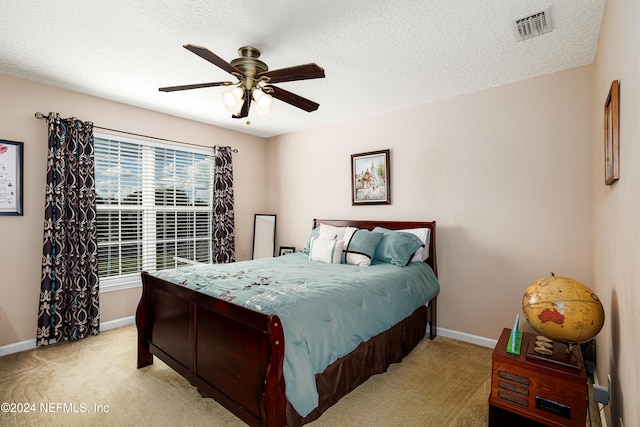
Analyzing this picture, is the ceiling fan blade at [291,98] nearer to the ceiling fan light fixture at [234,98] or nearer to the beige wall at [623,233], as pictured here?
the ceiling fan light fixture at [234,98]

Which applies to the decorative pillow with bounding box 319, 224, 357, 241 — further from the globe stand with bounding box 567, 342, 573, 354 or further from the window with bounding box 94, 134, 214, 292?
the globe stand with bounding box 567, 342, 573, 354

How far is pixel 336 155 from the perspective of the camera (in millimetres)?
4398

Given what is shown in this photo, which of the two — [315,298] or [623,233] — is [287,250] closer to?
[315,298]

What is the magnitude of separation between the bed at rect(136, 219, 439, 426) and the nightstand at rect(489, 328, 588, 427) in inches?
32.6

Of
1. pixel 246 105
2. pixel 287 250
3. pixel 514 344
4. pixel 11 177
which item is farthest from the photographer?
pixel 287 250

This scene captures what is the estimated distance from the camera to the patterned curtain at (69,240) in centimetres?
307

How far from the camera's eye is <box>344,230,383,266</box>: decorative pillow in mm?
3221

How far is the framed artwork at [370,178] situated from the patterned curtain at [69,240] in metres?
2.95

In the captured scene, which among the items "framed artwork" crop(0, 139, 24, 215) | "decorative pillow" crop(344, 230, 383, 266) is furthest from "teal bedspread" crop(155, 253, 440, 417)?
"framed artwork" crop(0, 139, 24, 215)

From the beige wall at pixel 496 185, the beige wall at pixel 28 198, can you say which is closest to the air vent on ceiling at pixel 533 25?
Answer: the beige wall at pixel 496 185

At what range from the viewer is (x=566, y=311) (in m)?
1.58

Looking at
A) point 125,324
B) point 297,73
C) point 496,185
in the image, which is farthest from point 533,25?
point 125,324

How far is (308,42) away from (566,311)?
7.57ft

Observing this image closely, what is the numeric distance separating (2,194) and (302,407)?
3287mm
